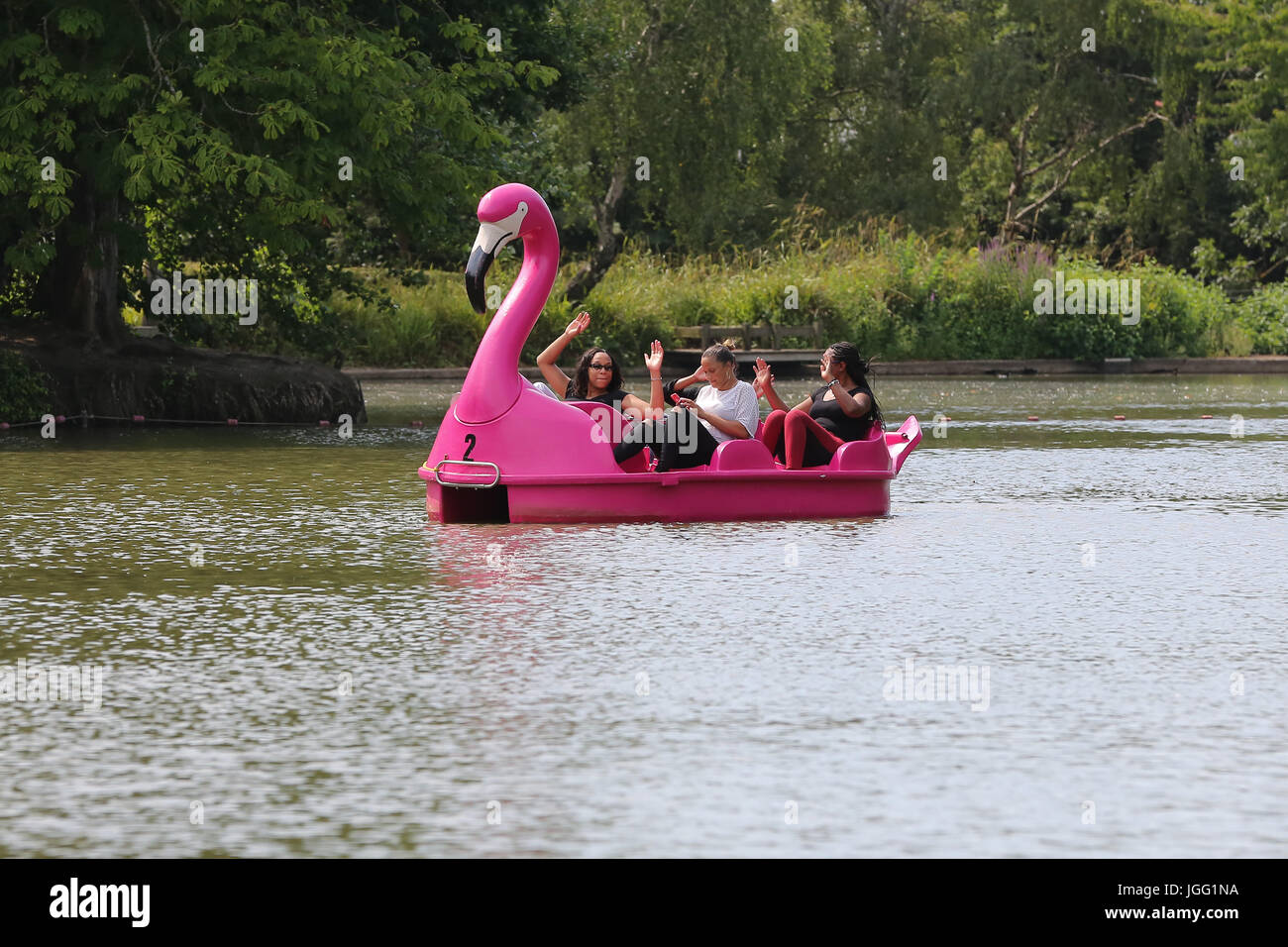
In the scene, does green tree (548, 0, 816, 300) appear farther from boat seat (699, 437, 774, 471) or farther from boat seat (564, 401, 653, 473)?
boat seat (699, 437, 774, 471)

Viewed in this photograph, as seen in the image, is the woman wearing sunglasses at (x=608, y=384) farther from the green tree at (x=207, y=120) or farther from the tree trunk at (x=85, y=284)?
the tree trunk at (x=85, y=284)

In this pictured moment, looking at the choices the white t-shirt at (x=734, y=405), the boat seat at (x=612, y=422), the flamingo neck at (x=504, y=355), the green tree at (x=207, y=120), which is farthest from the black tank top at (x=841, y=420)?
the green tree at (x=207, y=120)

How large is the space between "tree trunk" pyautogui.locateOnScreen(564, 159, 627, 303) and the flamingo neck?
26.0 meters

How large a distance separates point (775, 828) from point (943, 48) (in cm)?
5650

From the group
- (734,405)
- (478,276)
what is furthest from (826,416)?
(478,276)

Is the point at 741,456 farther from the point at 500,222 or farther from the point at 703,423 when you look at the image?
the point at 500,222

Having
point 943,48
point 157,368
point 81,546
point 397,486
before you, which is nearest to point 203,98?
point 157,368

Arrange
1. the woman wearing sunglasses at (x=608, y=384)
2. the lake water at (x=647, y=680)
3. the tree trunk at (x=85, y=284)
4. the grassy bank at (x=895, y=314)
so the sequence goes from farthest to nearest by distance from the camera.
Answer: the grassy bank at (x=895, y=314) < the tree trunk at (x=85, y=284) < the woman wearing sunglasses at (x=608, y=384) < the lake water at (x=647, y=680)

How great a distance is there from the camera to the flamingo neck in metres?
12.0

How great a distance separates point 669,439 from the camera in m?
12.2

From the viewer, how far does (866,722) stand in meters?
6.57

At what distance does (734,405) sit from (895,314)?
83.5ft

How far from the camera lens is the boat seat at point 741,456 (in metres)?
12.1

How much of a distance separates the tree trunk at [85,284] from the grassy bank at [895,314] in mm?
11672
